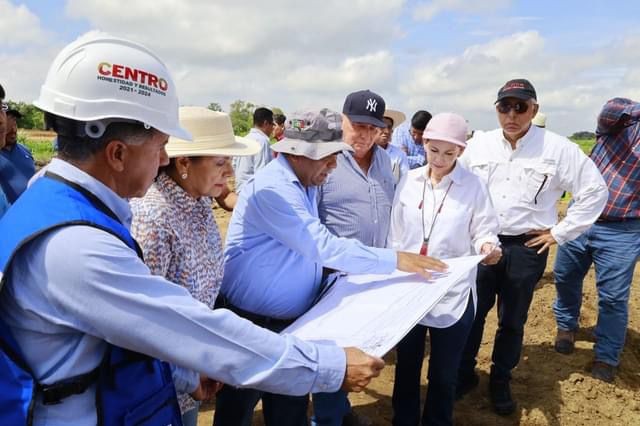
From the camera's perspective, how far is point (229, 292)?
2262mm

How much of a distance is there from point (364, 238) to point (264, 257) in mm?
771

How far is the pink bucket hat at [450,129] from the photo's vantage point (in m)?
2.66

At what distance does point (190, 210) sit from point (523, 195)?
7.94ft

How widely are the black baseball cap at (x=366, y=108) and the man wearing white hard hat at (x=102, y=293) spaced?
5.35ft

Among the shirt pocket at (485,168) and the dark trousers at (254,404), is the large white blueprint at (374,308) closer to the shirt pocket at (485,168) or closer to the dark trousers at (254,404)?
the dark trousers at (254,404)

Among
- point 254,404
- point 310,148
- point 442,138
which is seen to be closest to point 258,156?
point 442,138

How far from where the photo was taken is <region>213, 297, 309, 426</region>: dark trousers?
227 centimetres

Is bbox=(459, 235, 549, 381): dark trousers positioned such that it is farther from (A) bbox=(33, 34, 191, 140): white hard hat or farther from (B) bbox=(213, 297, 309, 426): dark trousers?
(A) bbox=(33, 34, 191, 140): white hard hat

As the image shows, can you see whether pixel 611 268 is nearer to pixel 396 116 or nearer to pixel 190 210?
pixel 396 116

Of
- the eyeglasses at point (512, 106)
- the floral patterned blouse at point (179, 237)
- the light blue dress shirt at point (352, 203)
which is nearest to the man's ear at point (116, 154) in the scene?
the floral patterned blouse at point (179, 237)

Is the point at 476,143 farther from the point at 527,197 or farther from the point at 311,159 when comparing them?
the point at 311,159

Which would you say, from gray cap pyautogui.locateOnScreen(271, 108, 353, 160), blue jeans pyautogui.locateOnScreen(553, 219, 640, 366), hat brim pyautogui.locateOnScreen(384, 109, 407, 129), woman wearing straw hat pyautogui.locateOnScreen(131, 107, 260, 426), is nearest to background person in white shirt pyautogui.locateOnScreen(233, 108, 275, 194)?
hat brim pyautogui.locateOnScreen(384, 109, 407, 129)

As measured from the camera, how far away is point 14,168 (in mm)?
3492

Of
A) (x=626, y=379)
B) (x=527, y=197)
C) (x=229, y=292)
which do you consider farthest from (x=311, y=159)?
(x=626, y=379)
